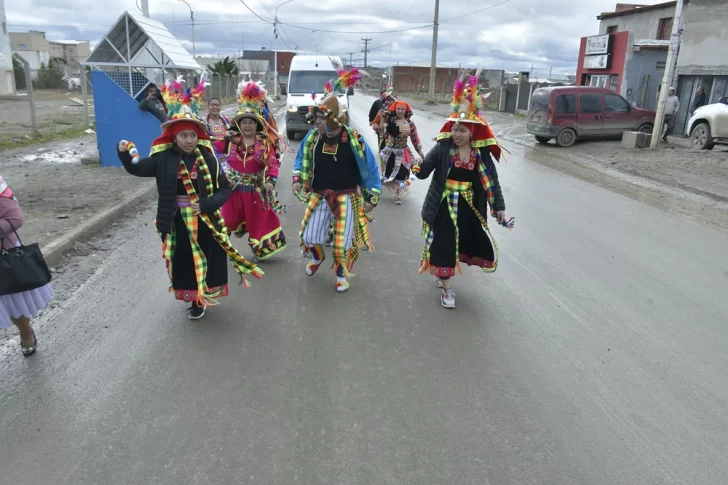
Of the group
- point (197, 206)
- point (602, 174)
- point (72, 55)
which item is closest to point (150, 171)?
point (197, 206)

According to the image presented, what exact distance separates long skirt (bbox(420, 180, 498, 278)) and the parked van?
13.6m

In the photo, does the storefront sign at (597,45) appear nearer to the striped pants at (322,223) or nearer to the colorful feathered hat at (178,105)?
the striped pants at (322,223)

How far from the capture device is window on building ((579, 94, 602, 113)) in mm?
17203

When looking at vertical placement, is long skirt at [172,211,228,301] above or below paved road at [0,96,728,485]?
above

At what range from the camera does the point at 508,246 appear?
6.70 meters

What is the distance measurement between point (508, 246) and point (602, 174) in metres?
7.32

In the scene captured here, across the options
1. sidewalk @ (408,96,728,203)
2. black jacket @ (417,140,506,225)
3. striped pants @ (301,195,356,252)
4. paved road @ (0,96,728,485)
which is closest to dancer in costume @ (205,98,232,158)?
paved road @ (0,96,728,485)

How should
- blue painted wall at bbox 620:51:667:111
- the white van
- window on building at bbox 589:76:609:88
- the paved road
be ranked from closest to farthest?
the paved road
the white van
blue painted wall at bbox 620:51:667:111
window on building at bbox 589:76:609:88

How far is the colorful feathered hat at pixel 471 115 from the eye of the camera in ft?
14.9

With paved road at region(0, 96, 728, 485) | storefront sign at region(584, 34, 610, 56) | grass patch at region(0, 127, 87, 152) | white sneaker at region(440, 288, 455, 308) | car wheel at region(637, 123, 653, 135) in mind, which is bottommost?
paved road at region(0, 96, 728, 485)

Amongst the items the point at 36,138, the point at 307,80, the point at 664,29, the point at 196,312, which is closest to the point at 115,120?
the point at 36,138

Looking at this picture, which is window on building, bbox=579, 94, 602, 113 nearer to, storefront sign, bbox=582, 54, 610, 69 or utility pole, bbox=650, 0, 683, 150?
utility pole, bbox=650, 0, 683, 150

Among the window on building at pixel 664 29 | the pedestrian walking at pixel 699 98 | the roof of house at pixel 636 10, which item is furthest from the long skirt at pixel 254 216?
the window on building at pixel 664 29

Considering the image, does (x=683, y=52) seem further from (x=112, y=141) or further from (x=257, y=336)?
(x=257, y=336)
